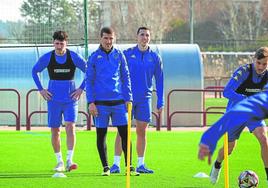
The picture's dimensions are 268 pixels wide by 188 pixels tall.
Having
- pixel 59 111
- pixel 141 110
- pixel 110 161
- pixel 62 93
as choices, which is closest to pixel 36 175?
pixel 59 111

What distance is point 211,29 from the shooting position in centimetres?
6912

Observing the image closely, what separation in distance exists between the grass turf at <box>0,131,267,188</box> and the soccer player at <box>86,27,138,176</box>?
72 centimetres

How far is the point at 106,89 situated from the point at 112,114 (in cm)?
38

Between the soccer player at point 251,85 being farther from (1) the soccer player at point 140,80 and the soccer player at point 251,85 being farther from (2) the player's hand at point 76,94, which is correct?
(2) the player's hand at point 76,94

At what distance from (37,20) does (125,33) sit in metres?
36.6

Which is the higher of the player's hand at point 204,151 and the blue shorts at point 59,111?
the player's hand at point 204,151

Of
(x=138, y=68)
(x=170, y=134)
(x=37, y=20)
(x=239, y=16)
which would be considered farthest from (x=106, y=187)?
(x=239, y=16)

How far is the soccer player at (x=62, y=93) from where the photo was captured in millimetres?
11672

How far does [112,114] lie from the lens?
36.7ft

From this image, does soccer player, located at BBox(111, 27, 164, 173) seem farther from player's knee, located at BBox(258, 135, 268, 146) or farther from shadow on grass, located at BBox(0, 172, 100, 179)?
player's knee, located at BBox(258, 135, 268, 146)

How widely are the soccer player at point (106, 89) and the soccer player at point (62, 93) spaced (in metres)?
0.65

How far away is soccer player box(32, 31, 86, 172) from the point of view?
460 inches

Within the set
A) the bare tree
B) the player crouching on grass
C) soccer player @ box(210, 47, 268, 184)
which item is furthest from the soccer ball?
the bare tree

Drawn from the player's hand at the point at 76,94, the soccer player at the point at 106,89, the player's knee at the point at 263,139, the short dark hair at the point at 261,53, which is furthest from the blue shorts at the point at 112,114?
the short dark hair at the point at 261,53
